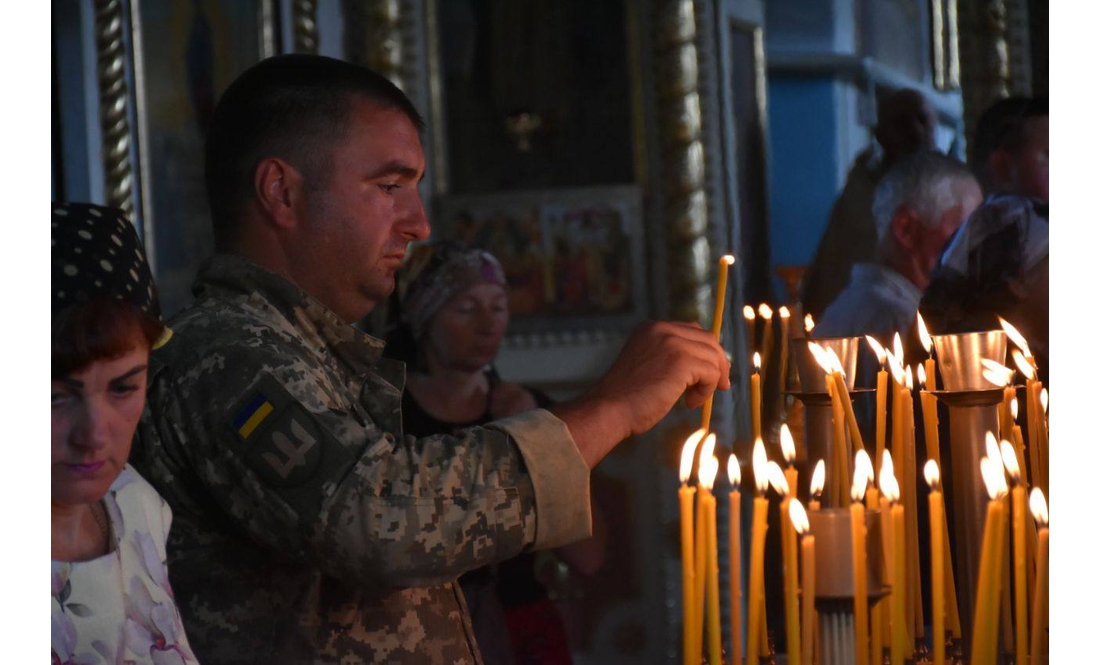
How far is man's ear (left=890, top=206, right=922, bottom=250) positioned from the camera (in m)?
2.26

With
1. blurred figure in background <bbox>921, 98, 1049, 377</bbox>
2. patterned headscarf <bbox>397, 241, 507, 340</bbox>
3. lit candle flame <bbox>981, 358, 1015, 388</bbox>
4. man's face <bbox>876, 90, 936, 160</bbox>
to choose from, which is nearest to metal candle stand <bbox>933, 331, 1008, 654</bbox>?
lit candle flame <bbox>981, 358, 1015, 388</bbox>

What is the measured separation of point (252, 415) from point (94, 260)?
0.53ft

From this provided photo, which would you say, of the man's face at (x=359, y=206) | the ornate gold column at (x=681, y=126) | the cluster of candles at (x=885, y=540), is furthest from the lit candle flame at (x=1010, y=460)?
the ornate gold column at (x=681, y=126)

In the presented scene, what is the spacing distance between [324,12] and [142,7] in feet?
1.15

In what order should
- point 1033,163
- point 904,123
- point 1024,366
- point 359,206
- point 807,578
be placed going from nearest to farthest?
point 807,578 → point 1024,366 → point 359,206 → point 1033,163 → point 904,123

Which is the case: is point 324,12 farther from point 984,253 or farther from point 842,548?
point 842,548

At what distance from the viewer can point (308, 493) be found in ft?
2.82

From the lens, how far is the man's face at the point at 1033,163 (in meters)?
1.94

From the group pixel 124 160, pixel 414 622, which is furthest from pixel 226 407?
pixel 124 160

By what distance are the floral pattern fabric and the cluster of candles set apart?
0.32 meters

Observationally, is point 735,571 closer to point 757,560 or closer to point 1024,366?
point 757,560

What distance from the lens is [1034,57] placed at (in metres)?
2.38

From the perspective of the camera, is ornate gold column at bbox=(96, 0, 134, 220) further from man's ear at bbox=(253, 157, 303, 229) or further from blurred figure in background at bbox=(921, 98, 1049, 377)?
man's ear at bbox=(253, 157, 303, 229)

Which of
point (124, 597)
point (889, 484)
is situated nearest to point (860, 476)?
point (889, 484)
